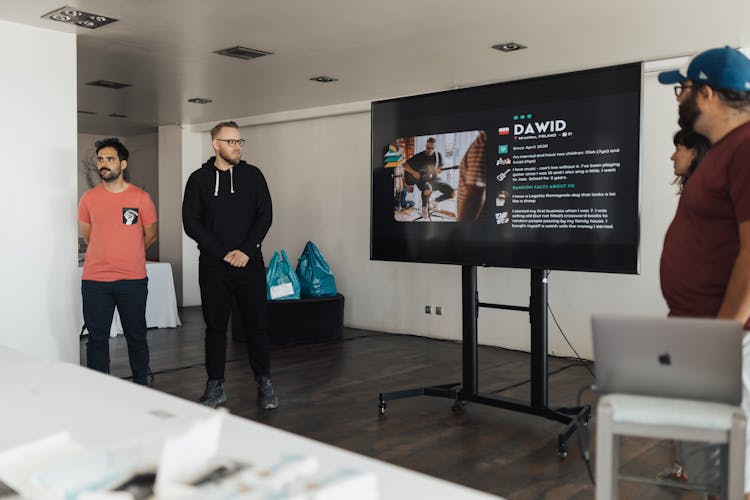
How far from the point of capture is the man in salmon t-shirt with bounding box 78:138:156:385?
3.96 metres

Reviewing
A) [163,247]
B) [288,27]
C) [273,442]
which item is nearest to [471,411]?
[288,27]

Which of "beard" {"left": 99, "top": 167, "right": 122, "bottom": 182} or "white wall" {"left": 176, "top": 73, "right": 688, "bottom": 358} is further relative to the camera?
"white wall" {"left": 176, "top": 73, "right": 688, "bottom": 358}

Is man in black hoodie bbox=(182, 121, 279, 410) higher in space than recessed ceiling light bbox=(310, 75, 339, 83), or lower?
lower

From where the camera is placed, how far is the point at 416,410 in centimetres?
412

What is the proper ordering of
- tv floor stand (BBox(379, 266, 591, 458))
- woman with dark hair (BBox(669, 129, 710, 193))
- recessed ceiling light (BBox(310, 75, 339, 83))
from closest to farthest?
1. woman with dark hair (BBox(669, 129, 710, 193))
2. tv floor stand (BBox(379, 266, 591, 458))
3. recessed ceiling light (BBox(310, 75, 339, 83))

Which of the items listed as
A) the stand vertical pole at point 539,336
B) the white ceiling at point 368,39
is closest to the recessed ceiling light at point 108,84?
the white ceiling at point 368,39

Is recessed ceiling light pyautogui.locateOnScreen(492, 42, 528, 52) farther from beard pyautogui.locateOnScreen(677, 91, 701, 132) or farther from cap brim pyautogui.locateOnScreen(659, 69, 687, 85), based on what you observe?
beard pyautogui.locateOnScreen(677, 91, 701, 132)

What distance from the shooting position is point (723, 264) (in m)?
1.93

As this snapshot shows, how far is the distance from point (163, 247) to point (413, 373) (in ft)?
17.1

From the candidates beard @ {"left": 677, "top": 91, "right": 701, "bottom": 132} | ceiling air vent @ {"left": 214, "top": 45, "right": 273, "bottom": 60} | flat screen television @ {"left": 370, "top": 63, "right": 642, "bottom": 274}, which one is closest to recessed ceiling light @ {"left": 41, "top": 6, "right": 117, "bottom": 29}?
ceiling air vent @ {"left": 214, "top": 45, "right": 273, "bottom": 60}

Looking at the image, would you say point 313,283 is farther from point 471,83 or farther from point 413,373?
point 471,83

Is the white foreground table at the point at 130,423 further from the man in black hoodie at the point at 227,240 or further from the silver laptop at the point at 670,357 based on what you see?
the man in black hoodie at the point at 227,240

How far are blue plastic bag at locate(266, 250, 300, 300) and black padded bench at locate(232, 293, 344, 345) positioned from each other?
13cm

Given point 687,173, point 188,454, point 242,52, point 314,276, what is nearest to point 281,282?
point 314,276
